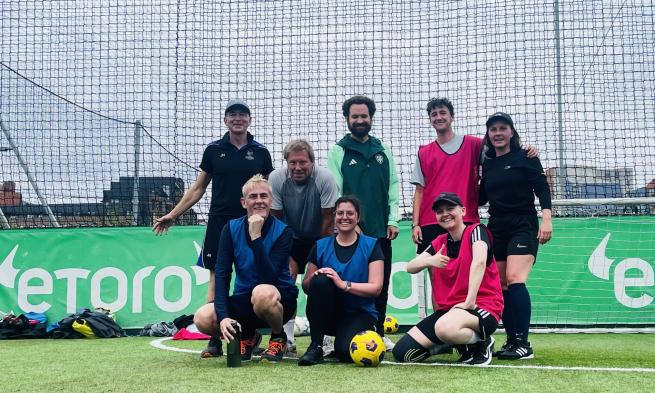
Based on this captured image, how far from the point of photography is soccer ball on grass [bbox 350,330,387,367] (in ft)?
15.0

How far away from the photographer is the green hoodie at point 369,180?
5.52 m

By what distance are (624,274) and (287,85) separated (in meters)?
4.23

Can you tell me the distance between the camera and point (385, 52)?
844 centimetres

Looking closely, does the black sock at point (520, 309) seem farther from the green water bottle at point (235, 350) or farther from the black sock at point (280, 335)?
the green water bottle at point (235, 350)

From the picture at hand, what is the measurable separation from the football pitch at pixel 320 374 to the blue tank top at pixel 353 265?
0.48 metres

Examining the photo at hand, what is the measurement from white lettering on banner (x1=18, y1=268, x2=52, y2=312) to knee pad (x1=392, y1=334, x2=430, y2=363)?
494cm

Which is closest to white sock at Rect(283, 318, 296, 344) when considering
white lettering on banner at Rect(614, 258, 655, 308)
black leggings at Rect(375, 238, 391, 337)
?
black leggings at Rect(375, 238, 391, 337)

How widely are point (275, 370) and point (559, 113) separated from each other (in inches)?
196

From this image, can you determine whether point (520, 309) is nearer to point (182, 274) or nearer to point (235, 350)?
point (235, 350)

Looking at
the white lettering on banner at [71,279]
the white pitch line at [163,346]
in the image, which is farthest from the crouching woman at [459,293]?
the white lettering on banner at [71,279]

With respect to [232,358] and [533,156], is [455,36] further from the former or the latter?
[232,358]

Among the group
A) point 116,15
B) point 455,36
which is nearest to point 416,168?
point 455,36

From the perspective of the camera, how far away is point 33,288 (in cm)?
836

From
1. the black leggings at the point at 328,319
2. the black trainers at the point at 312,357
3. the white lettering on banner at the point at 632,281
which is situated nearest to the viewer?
the black trainers at the point at 312,357
